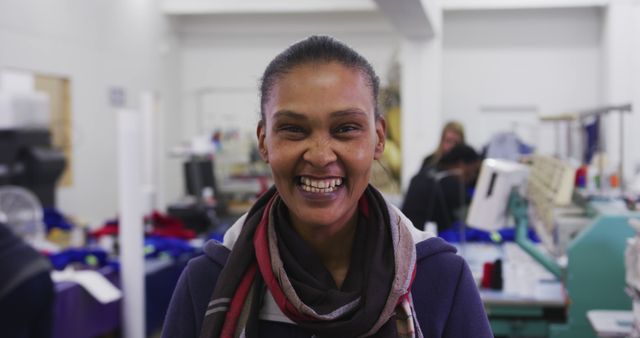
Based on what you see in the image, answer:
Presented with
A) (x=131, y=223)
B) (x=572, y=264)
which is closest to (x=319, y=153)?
(x=572, y=264)

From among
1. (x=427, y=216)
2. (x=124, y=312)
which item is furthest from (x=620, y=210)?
(x=124, y=312)

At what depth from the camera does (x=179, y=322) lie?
1.13m

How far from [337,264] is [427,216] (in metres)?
2.87

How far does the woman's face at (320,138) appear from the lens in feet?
3.42

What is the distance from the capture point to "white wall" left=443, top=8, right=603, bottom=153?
971 cm

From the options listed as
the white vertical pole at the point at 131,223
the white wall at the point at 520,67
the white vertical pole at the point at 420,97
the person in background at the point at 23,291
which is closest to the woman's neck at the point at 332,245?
the person in background at the point at 23,291

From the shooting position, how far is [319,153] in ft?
3.41

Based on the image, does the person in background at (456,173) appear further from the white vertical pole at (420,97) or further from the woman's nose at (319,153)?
the white vertical pole at (420,97)

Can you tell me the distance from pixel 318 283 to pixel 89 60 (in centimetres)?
752

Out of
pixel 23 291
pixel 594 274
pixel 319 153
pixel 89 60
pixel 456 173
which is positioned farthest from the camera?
pixel 89 60

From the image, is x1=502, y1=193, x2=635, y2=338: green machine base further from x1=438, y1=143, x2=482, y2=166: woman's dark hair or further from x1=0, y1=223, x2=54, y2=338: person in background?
x1=0, y1=223, x2=54, y2=338: person in background

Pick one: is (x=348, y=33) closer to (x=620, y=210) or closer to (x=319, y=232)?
(x=620, y=210)

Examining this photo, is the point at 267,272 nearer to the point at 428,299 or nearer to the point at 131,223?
the point at 428,299

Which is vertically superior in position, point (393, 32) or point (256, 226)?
point (393, 32)
